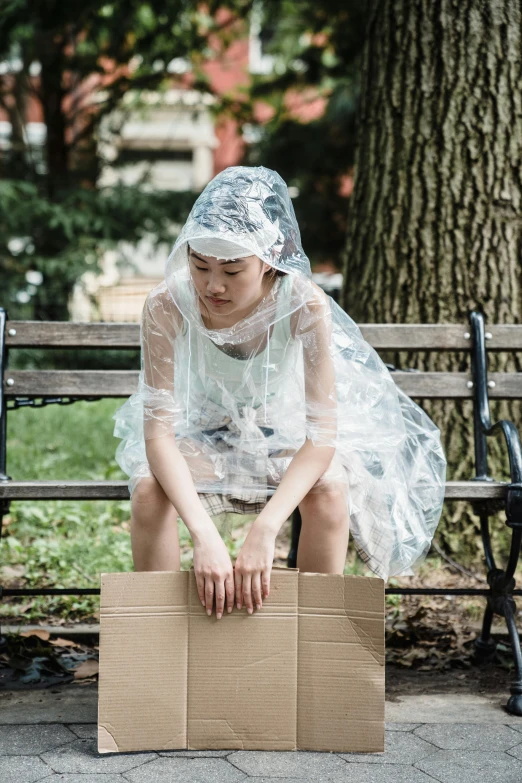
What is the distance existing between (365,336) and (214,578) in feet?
4.06

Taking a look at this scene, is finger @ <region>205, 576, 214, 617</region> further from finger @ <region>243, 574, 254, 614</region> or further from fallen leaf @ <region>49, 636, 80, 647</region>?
fallen leaf @ <region>49, 636, 80, 647</region>

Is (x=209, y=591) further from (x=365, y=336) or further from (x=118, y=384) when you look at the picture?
(x=365, y=336)

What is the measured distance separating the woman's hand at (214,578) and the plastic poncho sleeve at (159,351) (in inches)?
15.7

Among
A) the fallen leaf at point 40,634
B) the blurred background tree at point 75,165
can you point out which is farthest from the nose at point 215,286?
the blurred background tree at point 75,165

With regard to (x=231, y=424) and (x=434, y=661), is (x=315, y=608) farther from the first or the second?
(x=434, y=661)

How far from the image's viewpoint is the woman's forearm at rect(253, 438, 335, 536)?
2.04 metres

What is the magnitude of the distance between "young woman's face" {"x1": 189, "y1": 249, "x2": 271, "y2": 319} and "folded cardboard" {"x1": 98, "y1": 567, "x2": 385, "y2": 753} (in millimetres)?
657

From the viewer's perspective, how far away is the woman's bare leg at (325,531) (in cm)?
214

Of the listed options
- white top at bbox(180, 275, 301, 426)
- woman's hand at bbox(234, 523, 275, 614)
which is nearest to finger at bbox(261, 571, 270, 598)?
woman's hand at bbox(234, 523, 275, 614)

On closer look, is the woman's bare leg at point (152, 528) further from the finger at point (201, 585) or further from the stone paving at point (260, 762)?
the stone paving at point (260, 762)

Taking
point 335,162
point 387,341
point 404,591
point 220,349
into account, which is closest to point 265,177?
point 220,349

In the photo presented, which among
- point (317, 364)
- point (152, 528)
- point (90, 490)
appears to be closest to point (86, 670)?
point (90, 490)

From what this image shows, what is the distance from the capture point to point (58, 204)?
9297 mm

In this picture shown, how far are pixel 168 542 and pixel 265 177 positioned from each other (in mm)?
944
